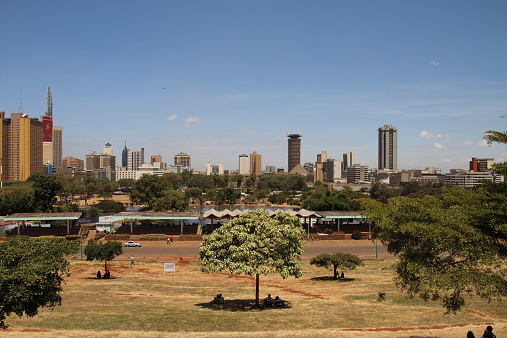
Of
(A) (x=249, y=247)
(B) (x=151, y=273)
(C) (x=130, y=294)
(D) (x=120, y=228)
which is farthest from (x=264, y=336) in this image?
(D) (x=120, y=228)

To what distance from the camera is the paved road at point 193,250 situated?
4481 centimetres

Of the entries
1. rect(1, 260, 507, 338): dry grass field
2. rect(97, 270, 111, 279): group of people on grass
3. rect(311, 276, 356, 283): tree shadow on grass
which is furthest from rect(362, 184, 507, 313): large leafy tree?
rect(97, 270, 111, 279): group of people on grass

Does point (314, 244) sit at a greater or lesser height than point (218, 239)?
lesser

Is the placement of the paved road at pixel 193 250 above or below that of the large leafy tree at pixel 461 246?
below

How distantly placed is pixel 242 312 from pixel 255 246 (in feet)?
12.3

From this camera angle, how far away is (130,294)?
2695 centimetres

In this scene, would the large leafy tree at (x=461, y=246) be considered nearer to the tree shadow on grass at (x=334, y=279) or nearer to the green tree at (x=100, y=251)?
the tree shadow on grass at (x=334, y=279)

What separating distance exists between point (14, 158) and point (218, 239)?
178m

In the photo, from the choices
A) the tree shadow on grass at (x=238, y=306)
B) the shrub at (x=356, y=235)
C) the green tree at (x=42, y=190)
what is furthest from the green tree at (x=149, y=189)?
the tree shadow on grass at (x=238, y=306)

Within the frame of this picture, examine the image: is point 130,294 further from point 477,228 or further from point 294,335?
point 477,228

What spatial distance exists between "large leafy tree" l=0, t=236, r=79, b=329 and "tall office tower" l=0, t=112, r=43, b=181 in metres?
176

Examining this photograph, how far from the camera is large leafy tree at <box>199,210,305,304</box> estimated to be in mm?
21406

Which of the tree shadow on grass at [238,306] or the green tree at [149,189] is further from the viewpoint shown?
the green tree at [149,189]

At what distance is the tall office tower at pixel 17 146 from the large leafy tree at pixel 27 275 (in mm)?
175609
